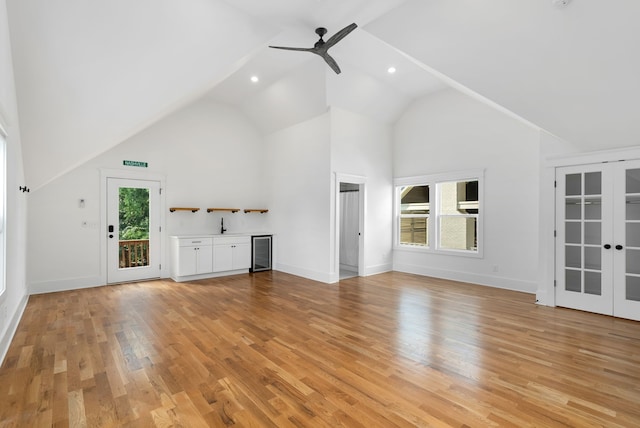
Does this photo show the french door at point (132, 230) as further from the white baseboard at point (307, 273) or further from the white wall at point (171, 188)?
the white baseboard at point (307, 273)

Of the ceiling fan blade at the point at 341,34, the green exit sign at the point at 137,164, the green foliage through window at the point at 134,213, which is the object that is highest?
the ceiling fan blade at the point at 341,34

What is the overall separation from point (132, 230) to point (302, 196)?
3.44 m

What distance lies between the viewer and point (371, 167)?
691 centimetres

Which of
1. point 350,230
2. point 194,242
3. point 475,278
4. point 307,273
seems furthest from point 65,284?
point 475,278

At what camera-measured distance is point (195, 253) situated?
6.29m

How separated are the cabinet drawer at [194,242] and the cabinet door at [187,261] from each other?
8 centimetres

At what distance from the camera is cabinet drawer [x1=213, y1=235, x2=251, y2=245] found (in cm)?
660

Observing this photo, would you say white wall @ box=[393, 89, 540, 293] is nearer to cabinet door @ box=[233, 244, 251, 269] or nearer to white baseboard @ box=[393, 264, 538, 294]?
white baseboard @ box=[393, 264, 538, 294]

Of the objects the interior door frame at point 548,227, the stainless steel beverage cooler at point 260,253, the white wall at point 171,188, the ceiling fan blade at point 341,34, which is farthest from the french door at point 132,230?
the interior door frame at point 548,227

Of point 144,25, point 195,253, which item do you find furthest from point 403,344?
point 195,253

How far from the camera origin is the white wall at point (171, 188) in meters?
5.31

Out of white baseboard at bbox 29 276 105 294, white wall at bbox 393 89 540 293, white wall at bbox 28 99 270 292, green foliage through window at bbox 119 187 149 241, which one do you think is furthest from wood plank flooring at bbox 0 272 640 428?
green foliage through window at bbox 119 187 149 241

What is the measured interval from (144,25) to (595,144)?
5.47m

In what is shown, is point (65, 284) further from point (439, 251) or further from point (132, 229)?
point (439, 251)
